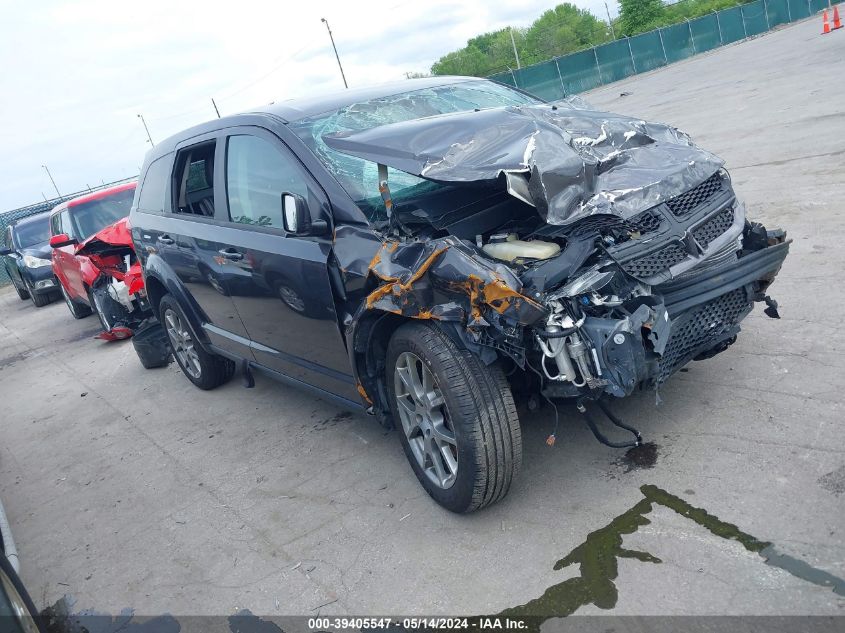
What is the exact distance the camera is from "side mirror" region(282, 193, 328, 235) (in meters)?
3.55

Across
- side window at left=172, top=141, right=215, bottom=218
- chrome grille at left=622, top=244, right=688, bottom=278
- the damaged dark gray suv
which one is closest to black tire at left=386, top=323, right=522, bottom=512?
the damaged dark gray suv

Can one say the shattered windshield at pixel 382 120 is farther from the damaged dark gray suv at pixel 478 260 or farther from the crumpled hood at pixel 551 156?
the crumpled hood at pixel 551 156

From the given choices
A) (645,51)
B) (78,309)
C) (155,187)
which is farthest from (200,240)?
(645,51)

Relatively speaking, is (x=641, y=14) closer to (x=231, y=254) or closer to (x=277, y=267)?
(x=231, y=254)

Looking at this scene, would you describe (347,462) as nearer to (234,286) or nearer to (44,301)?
(234,286)

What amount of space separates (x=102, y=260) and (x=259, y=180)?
488cm

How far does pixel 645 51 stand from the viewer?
1522 inches

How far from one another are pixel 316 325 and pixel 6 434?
4.16 meters

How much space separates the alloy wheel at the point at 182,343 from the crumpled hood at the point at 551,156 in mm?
2989

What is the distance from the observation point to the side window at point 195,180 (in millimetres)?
4879

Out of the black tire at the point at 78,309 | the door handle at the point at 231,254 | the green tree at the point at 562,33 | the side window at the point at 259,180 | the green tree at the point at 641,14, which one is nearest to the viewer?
the side window at the point at 259,180

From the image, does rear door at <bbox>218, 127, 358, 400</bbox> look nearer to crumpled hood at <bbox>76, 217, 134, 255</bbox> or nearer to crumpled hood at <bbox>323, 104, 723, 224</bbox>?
crumpled hood at <bbox>323, 104, 723, 224</bbox>

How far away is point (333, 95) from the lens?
15.2 feet

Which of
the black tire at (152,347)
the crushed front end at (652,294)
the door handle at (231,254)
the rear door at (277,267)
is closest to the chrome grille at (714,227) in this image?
the crushed front end at (652,294)
